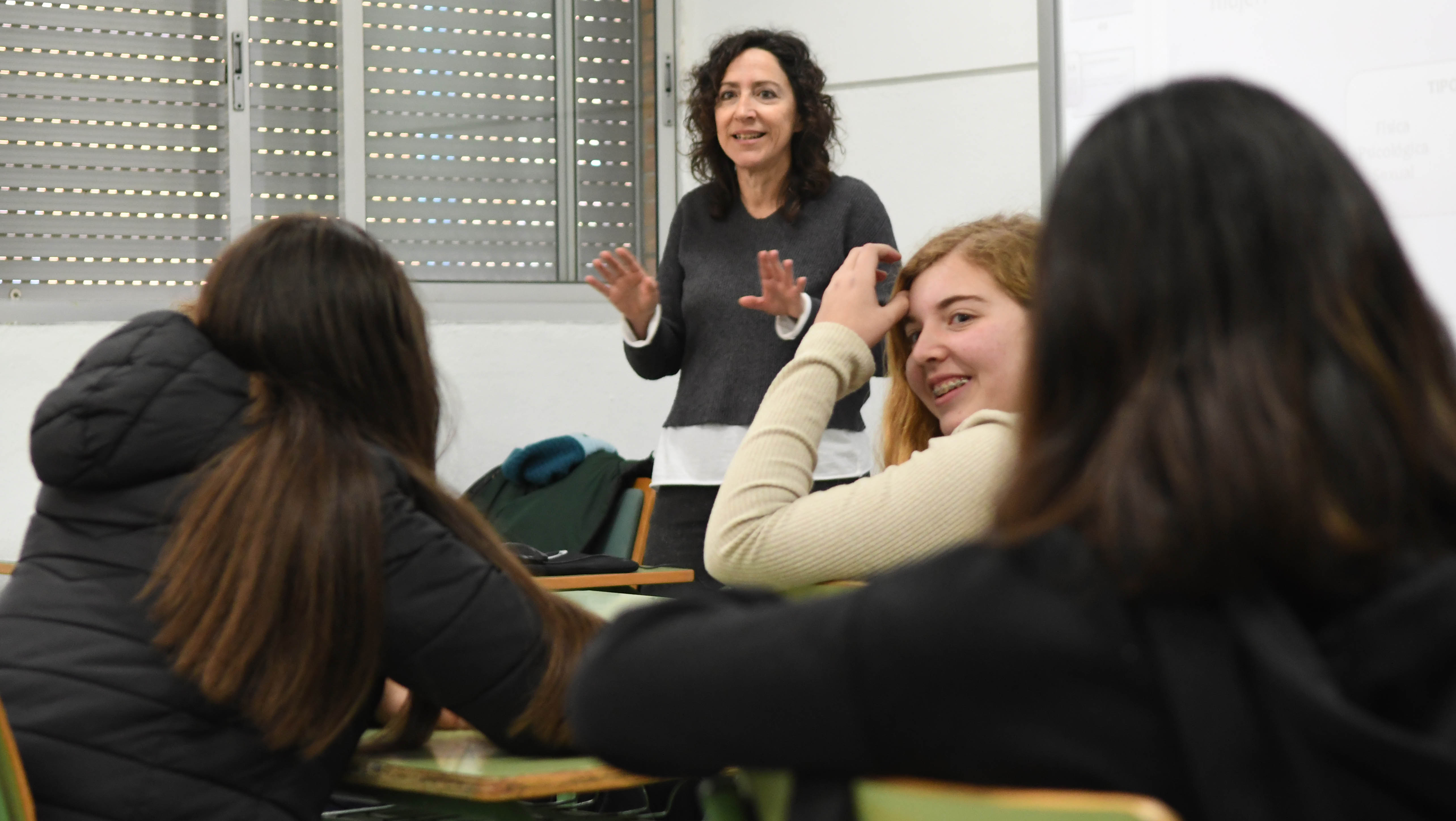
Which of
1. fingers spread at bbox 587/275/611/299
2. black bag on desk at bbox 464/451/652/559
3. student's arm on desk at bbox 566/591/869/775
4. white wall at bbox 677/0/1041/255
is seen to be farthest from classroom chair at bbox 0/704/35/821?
white wall at bbox 677/0/1041/255

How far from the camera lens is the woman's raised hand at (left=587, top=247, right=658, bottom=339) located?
2.68 meters

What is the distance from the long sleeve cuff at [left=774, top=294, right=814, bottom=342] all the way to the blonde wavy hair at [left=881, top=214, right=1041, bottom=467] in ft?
1.99

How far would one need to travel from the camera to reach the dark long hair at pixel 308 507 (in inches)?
48.7

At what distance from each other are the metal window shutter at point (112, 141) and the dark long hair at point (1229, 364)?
4102 mm

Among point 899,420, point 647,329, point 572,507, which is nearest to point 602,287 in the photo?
point 647,329

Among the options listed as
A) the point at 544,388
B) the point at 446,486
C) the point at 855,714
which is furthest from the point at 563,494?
the point at 855,714

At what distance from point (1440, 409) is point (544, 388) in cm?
390

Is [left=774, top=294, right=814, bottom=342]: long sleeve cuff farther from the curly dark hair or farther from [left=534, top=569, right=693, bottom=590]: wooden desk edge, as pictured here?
[left=534, top=569, right=693, bottom=590]: wooden desk edge

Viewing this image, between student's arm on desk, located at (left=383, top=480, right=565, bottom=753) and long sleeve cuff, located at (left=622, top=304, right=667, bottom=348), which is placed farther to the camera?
long sleeve cuff, located at (left=622, top=304, right=667, bottom=348)

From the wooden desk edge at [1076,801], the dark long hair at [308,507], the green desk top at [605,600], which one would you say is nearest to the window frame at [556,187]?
the green desk top at [605,600]

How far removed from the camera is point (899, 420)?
187 cm

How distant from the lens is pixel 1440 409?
71 cm

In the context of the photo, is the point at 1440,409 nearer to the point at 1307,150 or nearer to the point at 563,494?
the point at 1307,150

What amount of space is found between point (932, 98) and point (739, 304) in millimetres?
1813
